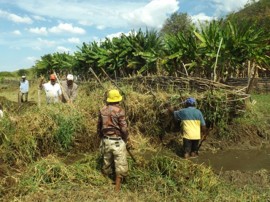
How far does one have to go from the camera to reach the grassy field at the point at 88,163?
527cm

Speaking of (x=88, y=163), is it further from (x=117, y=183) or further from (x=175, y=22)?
(x=175, y=22)

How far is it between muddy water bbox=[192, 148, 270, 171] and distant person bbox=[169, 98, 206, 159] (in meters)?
0.28

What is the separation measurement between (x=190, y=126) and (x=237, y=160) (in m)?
1.18

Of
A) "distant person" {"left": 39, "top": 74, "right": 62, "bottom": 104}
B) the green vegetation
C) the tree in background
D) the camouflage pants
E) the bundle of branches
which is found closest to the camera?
the green vegetation

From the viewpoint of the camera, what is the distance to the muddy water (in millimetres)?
7113

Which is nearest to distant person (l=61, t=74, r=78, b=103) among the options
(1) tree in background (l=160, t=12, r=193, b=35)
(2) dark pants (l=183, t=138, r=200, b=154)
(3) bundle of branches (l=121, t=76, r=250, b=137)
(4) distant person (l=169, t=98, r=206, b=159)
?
(3) bundle of branches (l=121, t=76, r=250, b=137)

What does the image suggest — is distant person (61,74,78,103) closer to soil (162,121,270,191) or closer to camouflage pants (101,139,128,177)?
soil (162,121,270,191)

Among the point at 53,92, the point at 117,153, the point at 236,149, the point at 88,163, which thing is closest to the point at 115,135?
the point at 117,153

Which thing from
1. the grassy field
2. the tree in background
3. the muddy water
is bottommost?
the muddy water

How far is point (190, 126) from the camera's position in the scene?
7594mm

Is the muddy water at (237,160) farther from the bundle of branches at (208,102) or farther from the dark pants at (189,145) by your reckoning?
the bundle of branches at (208,102)

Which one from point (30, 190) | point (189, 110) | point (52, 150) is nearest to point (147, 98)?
point (189, 110)

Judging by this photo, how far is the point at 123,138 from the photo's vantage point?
584 cm

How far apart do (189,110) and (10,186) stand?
3830 millimetres
